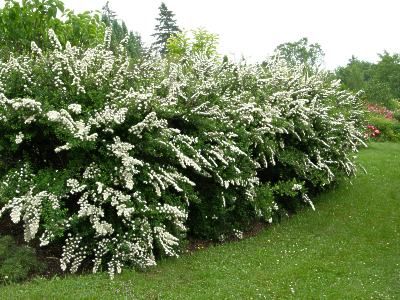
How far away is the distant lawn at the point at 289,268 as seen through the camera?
557 cm

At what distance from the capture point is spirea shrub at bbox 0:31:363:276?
605 centimetres

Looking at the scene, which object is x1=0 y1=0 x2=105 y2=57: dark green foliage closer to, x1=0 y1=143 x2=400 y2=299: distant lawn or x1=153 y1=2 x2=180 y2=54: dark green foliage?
x1=0 y1=143 x2=400 y2=299: distant lawn

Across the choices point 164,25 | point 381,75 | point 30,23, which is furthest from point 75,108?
point 164,25

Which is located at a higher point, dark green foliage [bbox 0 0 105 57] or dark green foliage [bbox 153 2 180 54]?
dark green foliage [bbox 153 2 180 54]

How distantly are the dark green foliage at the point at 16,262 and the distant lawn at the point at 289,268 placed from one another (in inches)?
10.5

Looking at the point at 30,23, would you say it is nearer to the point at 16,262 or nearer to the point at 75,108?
the point at 75,108

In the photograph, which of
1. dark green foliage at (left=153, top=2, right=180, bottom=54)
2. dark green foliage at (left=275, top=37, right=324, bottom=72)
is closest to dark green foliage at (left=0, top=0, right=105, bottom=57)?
dark green foliage at (left=153, top=2, right=180, bottom=54)


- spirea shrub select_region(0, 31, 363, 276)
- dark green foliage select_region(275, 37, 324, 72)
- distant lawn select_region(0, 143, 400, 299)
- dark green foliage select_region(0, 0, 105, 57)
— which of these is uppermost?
dark green foliage select_region(275, 37, 324, 72)

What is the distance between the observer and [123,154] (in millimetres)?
6070

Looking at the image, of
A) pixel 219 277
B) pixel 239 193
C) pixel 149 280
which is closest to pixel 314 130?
pixel 239 193

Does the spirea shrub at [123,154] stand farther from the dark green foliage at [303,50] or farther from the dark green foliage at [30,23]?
the dark green foliage at [303,50]

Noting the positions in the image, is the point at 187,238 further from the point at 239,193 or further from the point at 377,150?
the point at 377,150

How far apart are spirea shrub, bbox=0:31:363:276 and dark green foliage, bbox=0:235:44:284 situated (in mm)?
279

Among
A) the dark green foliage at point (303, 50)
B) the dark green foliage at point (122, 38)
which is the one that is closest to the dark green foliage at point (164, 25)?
the dark green foliage at point (122, 38)
